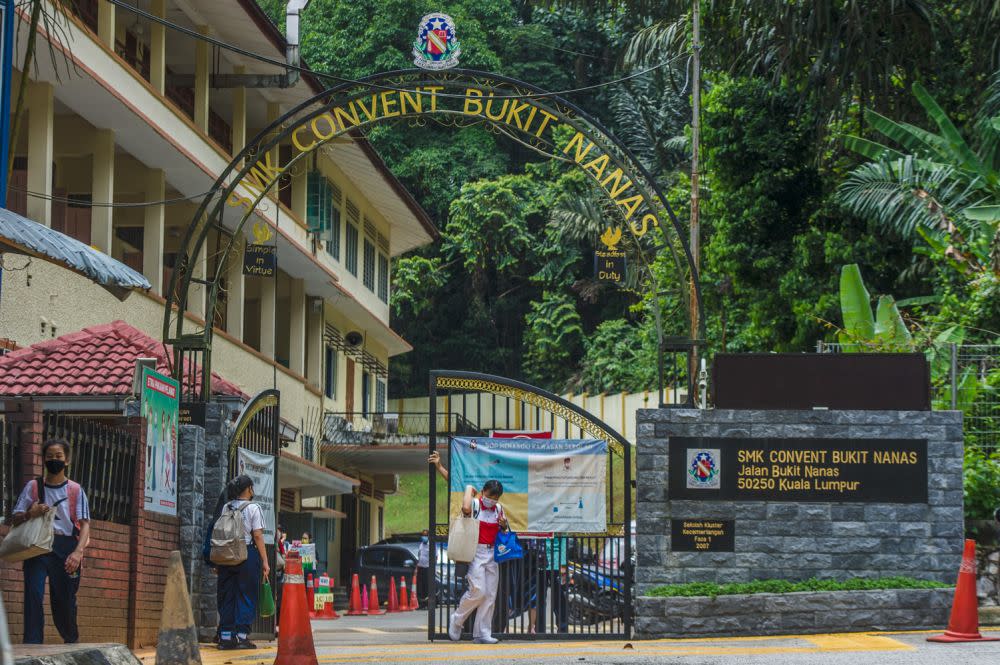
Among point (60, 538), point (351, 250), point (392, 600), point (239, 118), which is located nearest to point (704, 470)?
point (60, 538)

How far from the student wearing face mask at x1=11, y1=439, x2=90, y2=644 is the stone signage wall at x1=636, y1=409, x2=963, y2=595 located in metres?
6.31

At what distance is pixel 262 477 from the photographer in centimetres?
1631

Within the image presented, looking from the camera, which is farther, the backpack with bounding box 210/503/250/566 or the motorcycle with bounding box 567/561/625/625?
the motorcycle with bounding box 567/561/625/625

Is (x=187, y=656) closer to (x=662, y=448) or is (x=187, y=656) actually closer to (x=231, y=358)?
(x=662, y=448)

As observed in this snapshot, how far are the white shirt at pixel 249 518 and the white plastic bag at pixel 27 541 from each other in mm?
3388

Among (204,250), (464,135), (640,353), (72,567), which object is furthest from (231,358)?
(464,135)

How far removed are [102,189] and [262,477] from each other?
8777mm

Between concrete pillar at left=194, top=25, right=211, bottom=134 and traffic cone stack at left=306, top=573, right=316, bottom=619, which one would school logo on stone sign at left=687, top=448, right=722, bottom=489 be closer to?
traffic cone stack at left=306, top=573, right=316, bottom=619

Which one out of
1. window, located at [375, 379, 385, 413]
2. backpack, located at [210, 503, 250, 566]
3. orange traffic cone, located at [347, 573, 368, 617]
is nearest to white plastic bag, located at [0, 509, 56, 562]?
backpack, located at [210, 503, 250, 566]

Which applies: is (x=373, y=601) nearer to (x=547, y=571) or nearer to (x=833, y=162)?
(x=833, y=162)

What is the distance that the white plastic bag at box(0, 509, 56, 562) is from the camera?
1065cm

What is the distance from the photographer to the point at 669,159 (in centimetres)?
5603

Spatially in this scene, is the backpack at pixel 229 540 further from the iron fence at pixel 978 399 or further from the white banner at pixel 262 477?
the iron fence at pixel 978 399

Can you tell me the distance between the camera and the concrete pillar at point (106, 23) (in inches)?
909
